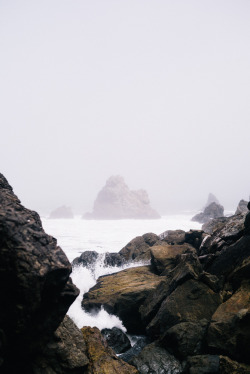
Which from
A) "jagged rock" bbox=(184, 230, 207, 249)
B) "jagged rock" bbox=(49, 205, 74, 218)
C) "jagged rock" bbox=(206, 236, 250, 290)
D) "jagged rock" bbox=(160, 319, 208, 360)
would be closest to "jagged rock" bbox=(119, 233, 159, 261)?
"jagged rock" bbox=(184, 230, 207, 249)

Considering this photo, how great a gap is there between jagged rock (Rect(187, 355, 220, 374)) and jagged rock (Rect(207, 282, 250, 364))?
483mm

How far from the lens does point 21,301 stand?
4.22 m

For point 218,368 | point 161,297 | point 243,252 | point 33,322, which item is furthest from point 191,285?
point 33,322

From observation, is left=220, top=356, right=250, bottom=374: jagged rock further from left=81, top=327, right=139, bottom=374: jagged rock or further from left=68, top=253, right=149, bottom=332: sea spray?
left=68, top=253, right=149, bottom=332: sea spray

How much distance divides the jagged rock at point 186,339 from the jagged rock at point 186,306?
0.81 meters

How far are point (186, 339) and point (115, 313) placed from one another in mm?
5240

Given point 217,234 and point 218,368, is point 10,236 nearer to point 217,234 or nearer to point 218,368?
point 218,368

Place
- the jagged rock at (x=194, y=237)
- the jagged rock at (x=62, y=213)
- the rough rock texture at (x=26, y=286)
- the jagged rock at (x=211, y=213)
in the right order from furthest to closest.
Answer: the jagged rock at (x=62, y=213) < the jagged rock at (x=211, y=213) < the jagged rock at (x=194, y=237) < the rough rock texture at (x=26, y=286)

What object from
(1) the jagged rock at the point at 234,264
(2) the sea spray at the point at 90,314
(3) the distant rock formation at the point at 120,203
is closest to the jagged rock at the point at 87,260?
(2) the sea spray at the point at 90,314

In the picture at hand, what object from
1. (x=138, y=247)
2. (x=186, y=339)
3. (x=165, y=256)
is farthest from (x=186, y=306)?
(x=138, y=247)

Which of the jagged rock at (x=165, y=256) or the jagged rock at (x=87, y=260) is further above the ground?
the jagged rock at (x=165, y=256)

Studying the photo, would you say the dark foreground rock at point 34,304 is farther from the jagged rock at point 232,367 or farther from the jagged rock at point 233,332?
the jagged rock at point 233,332

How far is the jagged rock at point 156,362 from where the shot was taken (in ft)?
21.3

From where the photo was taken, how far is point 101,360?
603 cm
